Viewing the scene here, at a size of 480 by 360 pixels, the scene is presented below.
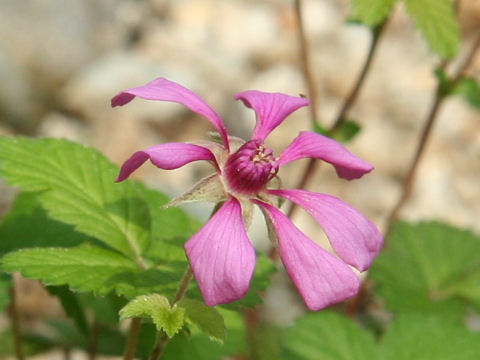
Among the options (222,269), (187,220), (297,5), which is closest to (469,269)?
(297,5)

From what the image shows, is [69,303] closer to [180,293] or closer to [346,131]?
[180,293]

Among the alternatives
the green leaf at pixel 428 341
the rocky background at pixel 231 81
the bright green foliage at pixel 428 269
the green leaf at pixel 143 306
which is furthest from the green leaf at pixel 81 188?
the rocky background at pixel 231 81

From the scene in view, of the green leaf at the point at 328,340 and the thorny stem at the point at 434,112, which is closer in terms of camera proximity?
the green leaf at the point at 328,340

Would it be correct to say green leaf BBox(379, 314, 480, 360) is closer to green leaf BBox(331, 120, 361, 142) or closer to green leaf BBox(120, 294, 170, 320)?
green leaf BBox(331, 120, 361, 142)

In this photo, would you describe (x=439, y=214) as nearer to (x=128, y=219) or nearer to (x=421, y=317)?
(x=421, y=317)

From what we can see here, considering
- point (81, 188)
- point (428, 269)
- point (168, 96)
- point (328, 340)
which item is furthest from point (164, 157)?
point (428, 269)

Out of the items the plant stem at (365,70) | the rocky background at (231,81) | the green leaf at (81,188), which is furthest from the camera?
the rocky background at (231,81)

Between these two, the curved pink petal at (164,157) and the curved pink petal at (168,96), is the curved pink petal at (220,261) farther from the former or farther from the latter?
the curved pink petal at (168,96)
